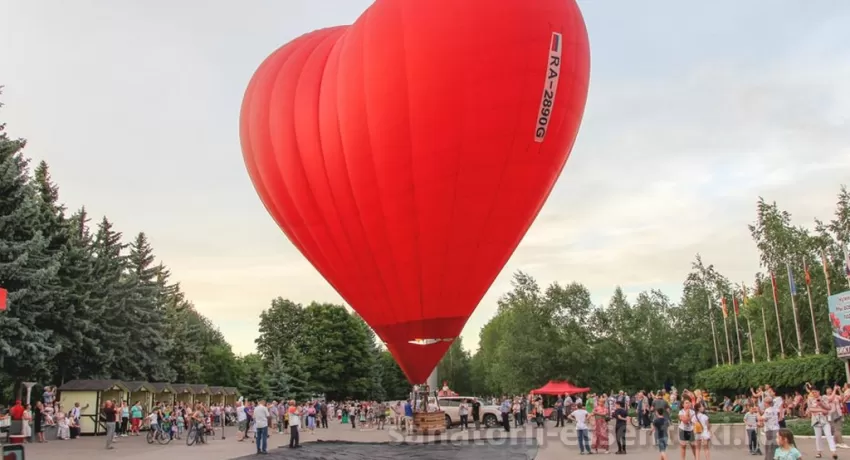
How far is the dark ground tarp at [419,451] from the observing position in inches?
611

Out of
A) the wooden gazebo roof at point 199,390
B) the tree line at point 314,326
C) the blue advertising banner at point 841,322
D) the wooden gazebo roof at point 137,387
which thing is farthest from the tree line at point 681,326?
the wooden gazebo roof at point 137,387

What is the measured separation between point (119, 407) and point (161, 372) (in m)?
15.8

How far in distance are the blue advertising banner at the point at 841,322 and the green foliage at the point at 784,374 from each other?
288 centimetres

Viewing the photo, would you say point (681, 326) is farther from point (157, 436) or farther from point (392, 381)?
point (157, 436)

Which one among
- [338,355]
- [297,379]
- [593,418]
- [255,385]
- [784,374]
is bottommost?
[593,418]

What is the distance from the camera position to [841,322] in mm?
29578

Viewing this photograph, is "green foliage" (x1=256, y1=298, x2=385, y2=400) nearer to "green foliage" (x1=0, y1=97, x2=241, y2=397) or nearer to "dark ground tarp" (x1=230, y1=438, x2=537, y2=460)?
"green foliage" (x1=0, y1=97, x2=241, y2=397)

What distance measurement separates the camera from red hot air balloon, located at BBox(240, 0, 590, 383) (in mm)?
13680

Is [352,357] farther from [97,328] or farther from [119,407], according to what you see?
[119,407]

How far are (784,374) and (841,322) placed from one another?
732cm

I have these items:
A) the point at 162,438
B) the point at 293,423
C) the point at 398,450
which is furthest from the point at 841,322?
the point at 162,438

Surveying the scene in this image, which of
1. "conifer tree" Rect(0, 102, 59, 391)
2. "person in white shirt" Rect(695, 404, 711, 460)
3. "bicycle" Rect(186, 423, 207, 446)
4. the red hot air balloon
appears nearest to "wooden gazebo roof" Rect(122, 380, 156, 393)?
"conifer tree" Rect(0, 102, 59, 391)

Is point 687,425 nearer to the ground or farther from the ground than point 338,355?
nearer to the ground

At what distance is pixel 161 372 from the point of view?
41594 mm
